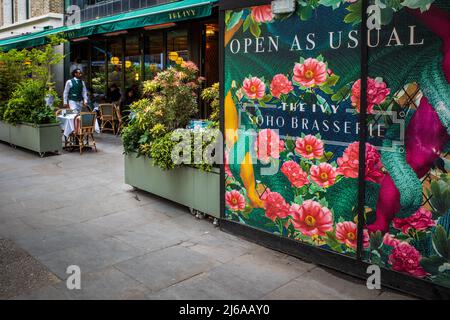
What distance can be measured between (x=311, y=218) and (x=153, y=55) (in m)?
10.4

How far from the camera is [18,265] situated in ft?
15.3

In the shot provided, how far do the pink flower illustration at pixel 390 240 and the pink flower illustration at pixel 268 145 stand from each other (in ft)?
4.58

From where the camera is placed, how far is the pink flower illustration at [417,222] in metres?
3.78

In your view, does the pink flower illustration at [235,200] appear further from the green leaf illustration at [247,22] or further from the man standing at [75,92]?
the man standing at [75,92]

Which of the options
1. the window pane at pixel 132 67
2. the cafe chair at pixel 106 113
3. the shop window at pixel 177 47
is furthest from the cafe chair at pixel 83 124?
the window pane at pixel 132 67

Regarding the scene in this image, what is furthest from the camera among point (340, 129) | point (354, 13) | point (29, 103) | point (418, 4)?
point (29, 103)

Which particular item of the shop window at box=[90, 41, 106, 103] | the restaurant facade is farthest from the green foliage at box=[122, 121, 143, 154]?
the shop window at box=[90, 41, 106, 103]

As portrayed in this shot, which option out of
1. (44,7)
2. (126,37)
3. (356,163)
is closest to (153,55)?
(126,37)

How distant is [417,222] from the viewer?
385 cm

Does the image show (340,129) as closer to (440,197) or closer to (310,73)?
(310,73)

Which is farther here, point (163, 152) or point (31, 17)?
point (31, 17)

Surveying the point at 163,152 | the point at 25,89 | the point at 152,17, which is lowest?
the point at 163,152

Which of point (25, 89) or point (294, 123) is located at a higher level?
point (25, 89)
